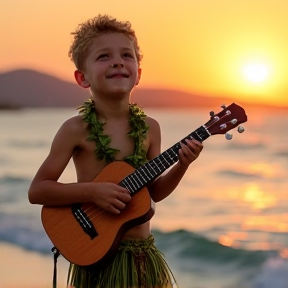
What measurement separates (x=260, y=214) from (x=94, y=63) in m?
5.29

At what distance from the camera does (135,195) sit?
2541 mm

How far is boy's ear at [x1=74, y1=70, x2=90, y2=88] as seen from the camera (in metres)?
2.66

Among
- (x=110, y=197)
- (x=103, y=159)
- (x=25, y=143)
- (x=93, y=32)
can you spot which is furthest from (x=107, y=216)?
(x=25, y=143)

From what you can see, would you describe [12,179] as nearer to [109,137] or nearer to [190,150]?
[109,137]

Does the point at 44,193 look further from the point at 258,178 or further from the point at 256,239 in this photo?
the point at 258,178

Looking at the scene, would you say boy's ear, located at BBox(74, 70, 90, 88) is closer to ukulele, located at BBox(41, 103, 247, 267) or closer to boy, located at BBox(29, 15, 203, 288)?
boy, located at BBox(29, 15, 203, 288)

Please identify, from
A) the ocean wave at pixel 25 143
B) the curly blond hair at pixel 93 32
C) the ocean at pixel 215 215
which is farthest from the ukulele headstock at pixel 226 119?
the ocean wave at pixel 25 143

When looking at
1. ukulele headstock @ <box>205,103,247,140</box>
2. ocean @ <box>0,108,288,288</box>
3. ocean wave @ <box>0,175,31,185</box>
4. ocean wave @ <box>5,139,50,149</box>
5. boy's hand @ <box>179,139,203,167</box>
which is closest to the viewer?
boy's hand @ <box>179,139,203,167</box>

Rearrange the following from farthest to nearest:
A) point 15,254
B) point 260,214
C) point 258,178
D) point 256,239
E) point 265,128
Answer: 1. point 265,128
2. point 258,178
3. point 260,214
4. point 256,239
5. point 15,254

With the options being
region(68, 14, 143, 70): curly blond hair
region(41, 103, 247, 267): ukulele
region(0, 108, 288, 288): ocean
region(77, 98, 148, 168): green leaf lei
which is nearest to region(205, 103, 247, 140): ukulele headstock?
region(41, 103, 247, 267): ukulele

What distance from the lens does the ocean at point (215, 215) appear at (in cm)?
591

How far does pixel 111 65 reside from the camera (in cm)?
254

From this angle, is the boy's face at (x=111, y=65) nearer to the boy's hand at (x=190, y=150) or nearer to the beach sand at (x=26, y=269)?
the boy's hand at (x=190, y=150)

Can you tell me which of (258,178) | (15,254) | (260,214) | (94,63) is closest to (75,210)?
(94,63)
